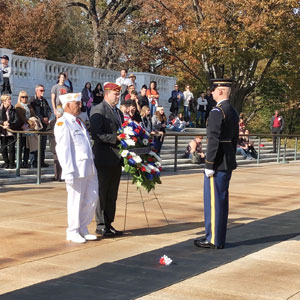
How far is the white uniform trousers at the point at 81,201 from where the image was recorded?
867 cm

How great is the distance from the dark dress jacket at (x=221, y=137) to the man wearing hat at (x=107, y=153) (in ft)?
4.54

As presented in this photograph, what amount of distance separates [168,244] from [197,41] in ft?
87.7

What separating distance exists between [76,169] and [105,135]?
81cm

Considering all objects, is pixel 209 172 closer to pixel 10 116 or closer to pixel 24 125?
pixel 10 116

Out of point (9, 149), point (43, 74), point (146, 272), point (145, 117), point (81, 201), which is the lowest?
point (146, 272)

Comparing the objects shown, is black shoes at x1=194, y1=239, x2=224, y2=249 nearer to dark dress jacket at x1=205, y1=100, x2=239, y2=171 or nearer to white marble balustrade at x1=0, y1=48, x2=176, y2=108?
dark dress jacket at x1=205, y1=100, x2=239, y2=171

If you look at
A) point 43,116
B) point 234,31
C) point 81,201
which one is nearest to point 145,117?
point 43,116

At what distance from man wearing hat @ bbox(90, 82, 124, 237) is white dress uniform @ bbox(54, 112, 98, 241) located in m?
0.41

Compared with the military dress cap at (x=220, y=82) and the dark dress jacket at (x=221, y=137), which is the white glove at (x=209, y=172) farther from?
the military dress cap at (x=220, y=82)

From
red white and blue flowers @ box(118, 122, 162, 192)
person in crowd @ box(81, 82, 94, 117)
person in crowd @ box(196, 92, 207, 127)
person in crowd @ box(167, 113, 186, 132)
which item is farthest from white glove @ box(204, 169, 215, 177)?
person in crowd @ box(196, 92, 207, 127)

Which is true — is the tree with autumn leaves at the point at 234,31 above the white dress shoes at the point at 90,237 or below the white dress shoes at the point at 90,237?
above

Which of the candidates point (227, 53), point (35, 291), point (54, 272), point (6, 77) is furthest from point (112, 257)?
point (227, 53)

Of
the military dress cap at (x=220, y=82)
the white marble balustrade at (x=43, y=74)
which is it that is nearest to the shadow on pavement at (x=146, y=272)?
the military dress cap at (x=220, y=82)

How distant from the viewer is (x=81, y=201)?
875 cm
